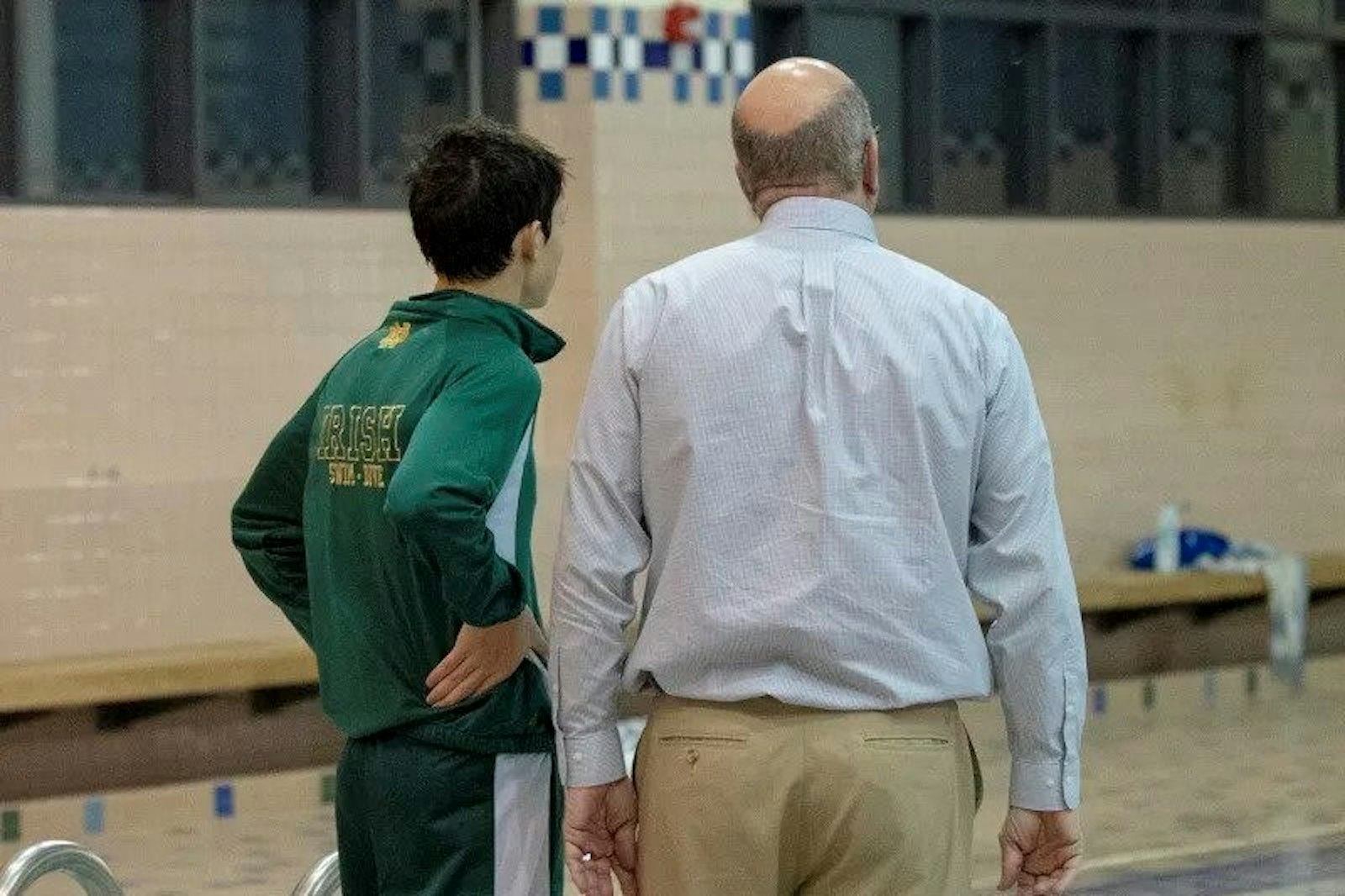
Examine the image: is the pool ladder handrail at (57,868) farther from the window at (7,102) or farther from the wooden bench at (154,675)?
the window at (7,102)

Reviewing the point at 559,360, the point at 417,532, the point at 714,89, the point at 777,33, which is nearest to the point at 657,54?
the point at 714,89

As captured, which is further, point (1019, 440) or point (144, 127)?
point (144, 127)

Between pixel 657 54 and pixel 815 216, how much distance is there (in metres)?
6.38

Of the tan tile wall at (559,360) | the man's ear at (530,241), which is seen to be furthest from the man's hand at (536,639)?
the tan tile wall at (559,360)

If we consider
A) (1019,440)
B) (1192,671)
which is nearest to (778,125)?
(1019,440)

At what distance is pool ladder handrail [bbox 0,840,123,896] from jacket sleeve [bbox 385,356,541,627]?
120cm

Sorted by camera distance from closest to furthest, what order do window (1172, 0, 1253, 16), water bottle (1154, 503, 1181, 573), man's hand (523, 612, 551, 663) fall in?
man's hand (523, 612, 551, 663)
water bottle (1154, 503, 1181, 573)
window (1172, 0, 1253, 16)

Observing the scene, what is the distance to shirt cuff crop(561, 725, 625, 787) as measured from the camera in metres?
2.89

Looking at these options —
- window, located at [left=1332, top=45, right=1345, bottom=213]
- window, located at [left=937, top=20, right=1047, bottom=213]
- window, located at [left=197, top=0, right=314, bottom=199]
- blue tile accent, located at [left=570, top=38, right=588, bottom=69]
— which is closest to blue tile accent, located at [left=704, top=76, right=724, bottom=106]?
blue tile accent, located at [left=570, top=38, right=588, bottom=69]

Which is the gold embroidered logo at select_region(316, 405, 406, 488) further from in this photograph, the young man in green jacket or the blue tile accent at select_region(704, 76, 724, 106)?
the blue tile accent at select_region(704, 76, 724, 106)

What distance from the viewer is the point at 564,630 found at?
288cm

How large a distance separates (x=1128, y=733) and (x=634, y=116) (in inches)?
121

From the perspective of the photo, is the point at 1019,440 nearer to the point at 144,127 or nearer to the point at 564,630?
the point at 564,630

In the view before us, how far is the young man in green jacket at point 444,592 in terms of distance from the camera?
309 centimetres
